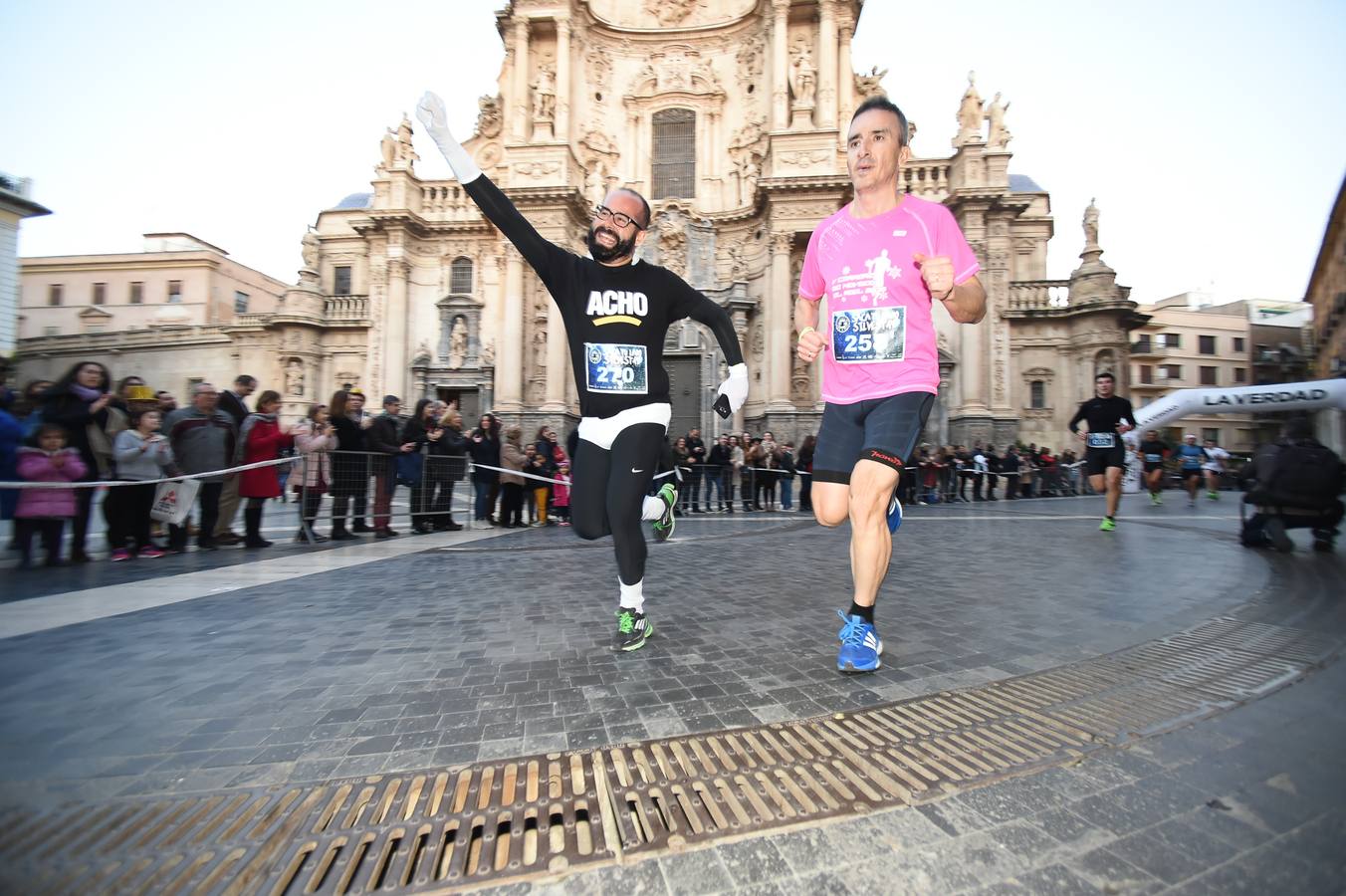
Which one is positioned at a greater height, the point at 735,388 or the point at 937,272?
the point at 937,272

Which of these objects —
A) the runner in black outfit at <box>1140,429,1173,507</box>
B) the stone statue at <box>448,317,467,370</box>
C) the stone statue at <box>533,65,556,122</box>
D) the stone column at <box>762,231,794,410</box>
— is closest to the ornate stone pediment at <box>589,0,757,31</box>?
the stone statue at <box>533,65,556,122</box>

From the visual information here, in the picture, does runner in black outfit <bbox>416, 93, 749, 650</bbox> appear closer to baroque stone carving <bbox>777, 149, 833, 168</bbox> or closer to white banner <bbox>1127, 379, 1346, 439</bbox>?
white banner <bbox>1127, 379, 1346, 439</bbox>

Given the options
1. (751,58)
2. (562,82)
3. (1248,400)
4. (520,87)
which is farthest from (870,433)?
(751,58)

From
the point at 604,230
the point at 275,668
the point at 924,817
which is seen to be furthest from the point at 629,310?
the point at 924,817

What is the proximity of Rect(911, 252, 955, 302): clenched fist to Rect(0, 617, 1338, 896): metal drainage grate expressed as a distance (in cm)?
168

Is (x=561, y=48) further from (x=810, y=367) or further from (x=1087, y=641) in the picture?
(x=1087, y=641)

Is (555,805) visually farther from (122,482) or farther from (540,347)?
(540,347)

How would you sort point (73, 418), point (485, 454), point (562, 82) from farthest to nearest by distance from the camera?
point (562, 82), point (485, 454), point (73, 418)

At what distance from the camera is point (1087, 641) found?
2775 millimetres

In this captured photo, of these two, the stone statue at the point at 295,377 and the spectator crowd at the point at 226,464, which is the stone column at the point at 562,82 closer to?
the stone statue at the point at 295,377

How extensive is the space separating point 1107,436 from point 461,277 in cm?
2209

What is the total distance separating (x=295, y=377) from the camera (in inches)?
939

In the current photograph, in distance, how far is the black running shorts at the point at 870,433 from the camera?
2.62 metres

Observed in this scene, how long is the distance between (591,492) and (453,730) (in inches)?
54.1
